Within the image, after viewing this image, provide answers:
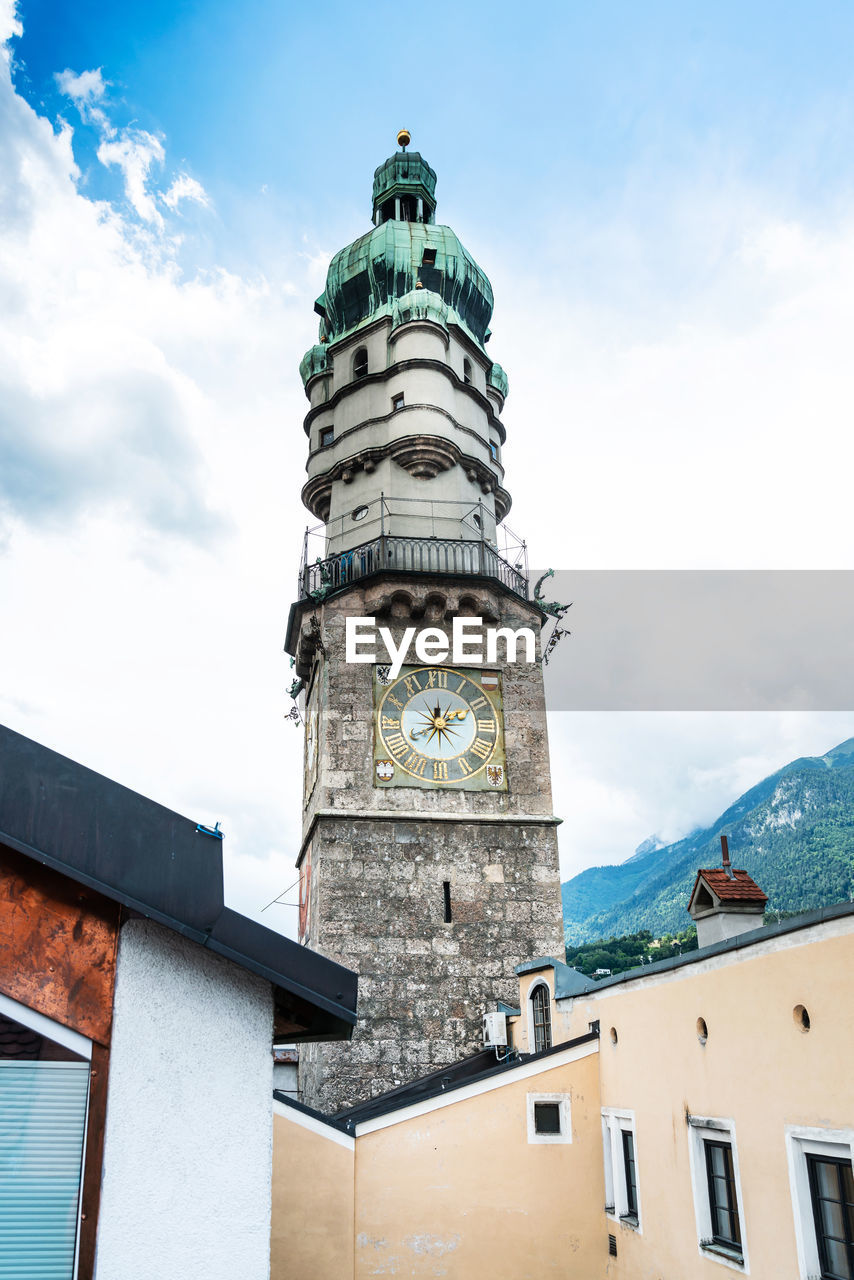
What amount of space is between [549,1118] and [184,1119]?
903cm

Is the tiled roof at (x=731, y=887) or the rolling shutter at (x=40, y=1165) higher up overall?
the tiled roof at (x=731, y=887)

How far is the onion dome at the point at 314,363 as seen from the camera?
28.6m

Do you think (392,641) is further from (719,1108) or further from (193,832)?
(193,832)

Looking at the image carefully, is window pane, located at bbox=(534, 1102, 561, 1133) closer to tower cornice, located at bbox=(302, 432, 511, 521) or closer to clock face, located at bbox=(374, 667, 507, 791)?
clock face, located at bbox=(374, 667, 507, 791)

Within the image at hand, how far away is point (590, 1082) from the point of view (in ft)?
44.3

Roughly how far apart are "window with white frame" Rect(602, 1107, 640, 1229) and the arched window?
10.1 feet

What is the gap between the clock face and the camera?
20.7m

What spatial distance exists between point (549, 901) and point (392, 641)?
261 inches

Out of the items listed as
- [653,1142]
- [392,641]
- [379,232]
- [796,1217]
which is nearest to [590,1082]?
[653,1142]

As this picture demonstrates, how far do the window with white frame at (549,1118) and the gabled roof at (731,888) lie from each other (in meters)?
3.37

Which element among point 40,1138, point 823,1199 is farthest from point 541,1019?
point 40,1138

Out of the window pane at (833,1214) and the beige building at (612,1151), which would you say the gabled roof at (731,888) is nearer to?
the beige building at (612,1151)

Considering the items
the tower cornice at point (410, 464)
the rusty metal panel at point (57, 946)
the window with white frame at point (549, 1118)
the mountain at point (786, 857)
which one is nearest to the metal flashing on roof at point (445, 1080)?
the window with white frame at point (549, 1118)

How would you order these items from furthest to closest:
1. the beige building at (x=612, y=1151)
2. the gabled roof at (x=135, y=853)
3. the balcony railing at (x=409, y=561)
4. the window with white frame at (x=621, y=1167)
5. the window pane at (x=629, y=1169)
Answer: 1. the balcony railing at (x=409, y=561)
2. the window pane at (x=629, y=1169)
3. the window with white frame at (x=621, y=1167)
4. the beige building at (x=612, y=1151)
5. the gabled roof at (x=135, y=853)
